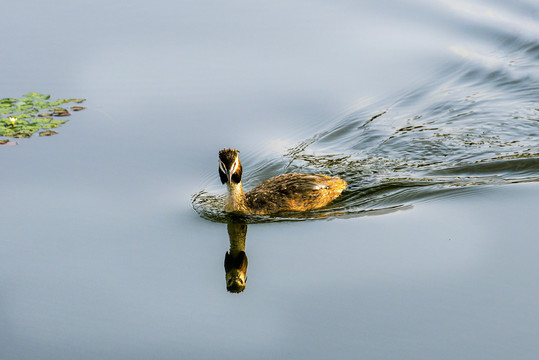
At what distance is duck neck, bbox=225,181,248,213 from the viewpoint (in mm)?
9516

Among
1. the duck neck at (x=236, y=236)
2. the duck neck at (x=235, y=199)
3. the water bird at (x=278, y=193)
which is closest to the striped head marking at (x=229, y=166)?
the water bird at (x=278, y=193)

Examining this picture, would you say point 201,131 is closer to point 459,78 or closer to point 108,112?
point 108,112

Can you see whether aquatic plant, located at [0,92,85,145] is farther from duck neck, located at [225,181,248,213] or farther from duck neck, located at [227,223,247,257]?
duck neck, located at [227,223,247,257]

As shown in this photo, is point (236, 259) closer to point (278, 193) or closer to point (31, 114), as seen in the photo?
point (278, 193)

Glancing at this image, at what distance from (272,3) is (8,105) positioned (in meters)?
6.54

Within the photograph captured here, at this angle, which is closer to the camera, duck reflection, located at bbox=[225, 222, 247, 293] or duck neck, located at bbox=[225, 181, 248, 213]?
duck reflection, located at bbox=[225, 222, 247, 293]

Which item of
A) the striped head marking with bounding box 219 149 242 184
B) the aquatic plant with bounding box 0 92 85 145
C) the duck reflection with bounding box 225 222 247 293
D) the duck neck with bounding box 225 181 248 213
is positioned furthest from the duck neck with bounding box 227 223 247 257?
the aquatic plant with bounding box 0 92 85 145

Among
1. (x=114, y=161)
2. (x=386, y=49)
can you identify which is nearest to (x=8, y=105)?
(x=114, y=161)

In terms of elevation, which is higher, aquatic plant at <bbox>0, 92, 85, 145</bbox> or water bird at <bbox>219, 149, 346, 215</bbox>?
aquatic plant at <bbox>0, 92, 85, 145</bbox>

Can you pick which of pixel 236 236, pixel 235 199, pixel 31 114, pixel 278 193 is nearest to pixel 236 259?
pixel 236 236

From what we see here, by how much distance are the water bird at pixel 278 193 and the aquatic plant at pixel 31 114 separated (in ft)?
12.1

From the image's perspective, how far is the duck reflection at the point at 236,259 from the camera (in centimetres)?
808

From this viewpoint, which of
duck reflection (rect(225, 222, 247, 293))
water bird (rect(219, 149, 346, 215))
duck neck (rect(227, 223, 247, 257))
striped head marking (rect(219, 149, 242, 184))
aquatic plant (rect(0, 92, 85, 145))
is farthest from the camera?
aquatic plant (rect(0, 92, 85, 145))

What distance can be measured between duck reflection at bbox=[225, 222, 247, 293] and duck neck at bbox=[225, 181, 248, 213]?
0.20 metres
